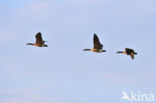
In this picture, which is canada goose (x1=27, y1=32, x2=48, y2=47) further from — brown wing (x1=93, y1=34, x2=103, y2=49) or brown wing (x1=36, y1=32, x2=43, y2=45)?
brown wing (x1=93, y1=34, x2=103, y2=49)

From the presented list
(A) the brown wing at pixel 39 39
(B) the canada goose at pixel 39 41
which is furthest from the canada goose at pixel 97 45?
(A) the brown wing at pixel 39 39

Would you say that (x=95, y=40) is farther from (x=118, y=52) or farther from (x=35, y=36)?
(x=35, y=36)

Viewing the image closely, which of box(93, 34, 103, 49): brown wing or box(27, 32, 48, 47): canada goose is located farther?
box(27, 32, 48, 47): canada goose

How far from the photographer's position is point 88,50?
436 ft

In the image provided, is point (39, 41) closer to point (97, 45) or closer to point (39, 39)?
point (39, 39)

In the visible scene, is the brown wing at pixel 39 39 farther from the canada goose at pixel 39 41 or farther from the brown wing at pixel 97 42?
the brown wing at pixel 97 42

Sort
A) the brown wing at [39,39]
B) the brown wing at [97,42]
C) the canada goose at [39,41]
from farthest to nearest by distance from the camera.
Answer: the brown wing at [39,39] < the canada goose at [39,41] < the brown wing at [97,42]

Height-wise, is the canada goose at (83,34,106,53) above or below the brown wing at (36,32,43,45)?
below

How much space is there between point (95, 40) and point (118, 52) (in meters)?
5.72

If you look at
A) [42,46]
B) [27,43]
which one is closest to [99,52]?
[42,46]

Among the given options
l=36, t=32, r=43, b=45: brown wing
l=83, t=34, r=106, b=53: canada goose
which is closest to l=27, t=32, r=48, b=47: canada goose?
l=36, t=32, r=43, b=45: brown wing

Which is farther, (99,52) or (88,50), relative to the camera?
(88,50)

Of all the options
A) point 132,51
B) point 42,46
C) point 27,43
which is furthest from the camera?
point 27,43

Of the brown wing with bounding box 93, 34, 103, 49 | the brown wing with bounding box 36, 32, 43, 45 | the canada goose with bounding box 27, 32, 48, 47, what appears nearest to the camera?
the brown wing with bounding box 93, 34, 103, 49
